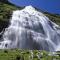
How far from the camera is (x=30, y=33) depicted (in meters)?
125

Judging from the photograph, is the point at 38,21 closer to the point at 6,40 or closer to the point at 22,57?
the point at 6,40

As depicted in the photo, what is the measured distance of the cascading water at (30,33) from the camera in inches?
4751

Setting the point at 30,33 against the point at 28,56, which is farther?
the point at 30,33

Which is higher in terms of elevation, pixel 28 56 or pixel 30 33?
pixel 30 33

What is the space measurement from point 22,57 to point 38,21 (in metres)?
62.3

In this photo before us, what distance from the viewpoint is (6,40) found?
120688mm

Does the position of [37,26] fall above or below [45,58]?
above

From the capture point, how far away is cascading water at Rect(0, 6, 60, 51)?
4751 inches

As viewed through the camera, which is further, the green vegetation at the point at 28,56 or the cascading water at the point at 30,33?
the cascading water at the point at 30,33

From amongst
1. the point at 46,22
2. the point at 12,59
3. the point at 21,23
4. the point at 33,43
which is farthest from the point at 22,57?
the point at 46,22

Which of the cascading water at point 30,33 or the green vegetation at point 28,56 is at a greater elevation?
the cascading water at point 30,33

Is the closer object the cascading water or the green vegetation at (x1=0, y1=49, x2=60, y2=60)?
the green vegetation at (x1=0, y1=49, x2=60, y2=60)

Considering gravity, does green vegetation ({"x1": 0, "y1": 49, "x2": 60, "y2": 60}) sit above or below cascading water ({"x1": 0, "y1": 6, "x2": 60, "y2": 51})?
below

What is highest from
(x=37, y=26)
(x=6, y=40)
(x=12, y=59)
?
(x=37, y=26)
